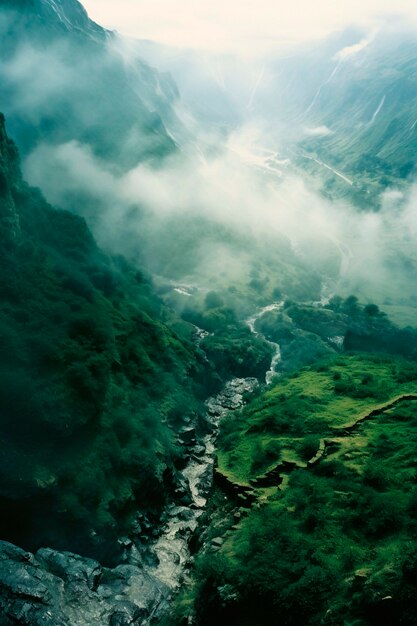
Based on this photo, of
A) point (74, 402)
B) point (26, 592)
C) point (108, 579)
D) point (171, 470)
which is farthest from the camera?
point (171, 470)

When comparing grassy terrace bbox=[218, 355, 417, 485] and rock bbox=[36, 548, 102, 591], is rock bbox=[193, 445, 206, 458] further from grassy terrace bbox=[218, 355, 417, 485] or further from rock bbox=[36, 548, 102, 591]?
rock bbox=[36, 548, 102, 591]

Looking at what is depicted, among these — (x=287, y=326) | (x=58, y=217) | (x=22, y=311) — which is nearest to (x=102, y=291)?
(x=58, y=217)

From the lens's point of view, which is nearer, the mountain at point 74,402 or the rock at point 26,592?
the rock at point 26,592

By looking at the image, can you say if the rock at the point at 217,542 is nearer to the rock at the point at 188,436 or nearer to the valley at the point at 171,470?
the valley at the point at 171,470

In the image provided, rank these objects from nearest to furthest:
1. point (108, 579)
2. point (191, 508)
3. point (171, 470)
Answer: point (108, 579) → point (191, 508) → point (171, 470)

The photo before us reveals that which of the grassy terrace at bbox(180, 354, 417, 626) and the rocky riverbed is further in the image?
the rocky riverbed

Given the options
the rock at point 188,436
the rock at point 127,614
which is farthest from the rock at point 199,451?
the rock at point 127,614

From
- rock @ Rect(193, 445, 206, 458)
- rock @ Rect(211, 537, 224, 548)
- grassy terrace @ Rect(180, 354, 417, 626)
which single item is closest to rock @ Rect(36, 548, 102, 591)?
grassy terrace @ Rect(180, 354, 417, 626)

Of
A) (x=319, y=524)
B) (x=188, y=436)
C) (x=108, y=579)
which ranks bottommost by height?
(x=108, y=579)

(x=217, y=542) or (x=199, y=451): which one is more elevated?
(x=199, y=451)

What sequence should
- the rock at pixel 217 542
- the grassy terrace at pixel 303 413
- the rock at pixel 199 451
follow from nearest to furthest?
the rock at pixel 217 542, the grassy terrace at pixel 303 413, the rock at pixel 199 451

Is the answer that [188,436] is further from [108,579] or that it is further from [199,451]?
[108,579]

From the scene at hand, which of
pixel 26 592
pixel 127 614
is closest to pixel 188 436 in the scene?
pixel 127 614
